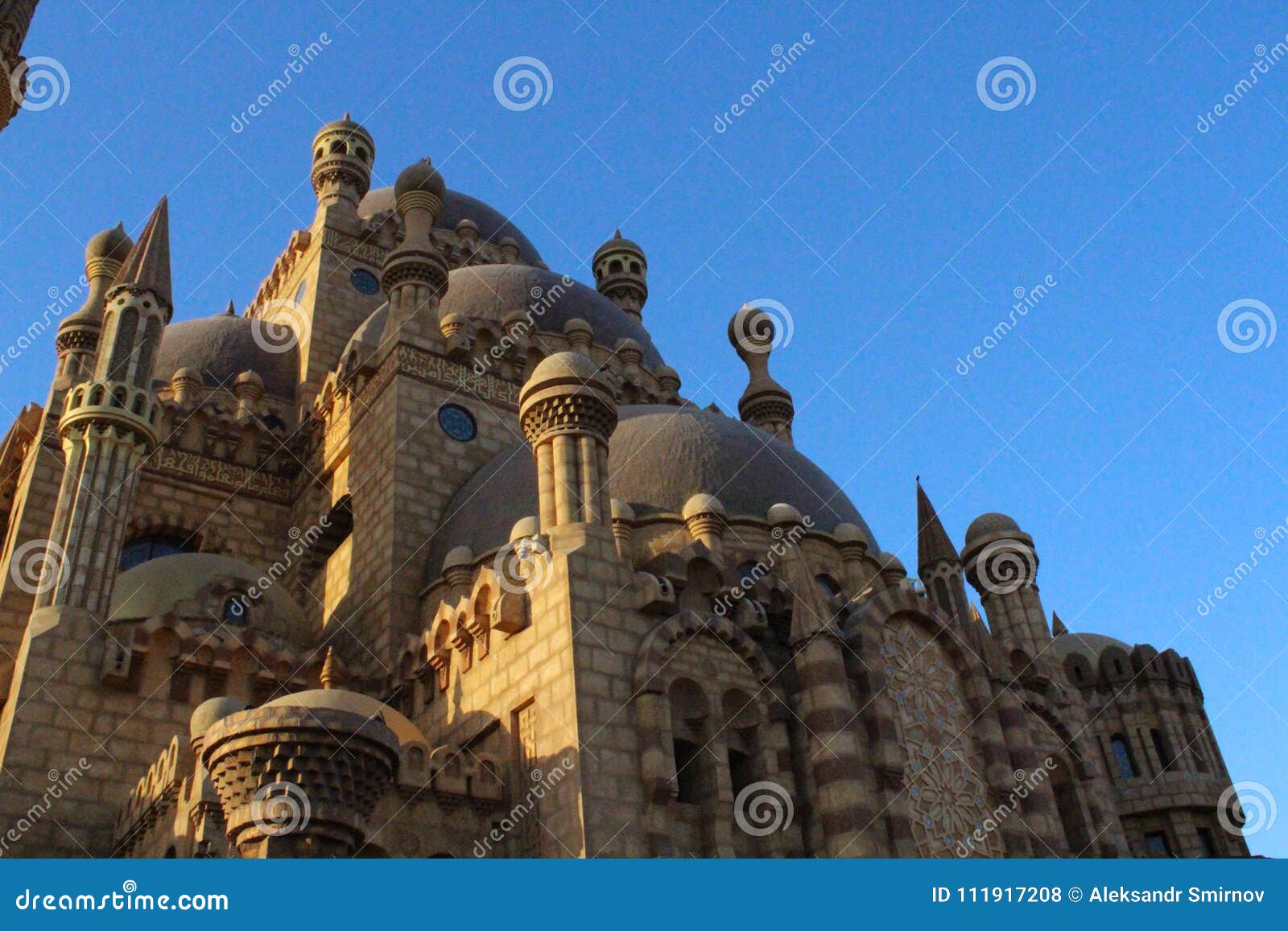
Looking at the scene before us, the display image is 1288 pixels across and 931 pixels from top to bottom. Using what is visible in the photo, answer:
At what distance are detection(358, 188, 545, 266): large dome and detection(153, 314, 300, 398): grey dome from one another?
586 cm

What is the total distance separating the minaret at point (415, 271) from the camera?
21.6m

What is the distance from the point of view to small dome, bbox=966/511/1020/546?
2270 cm

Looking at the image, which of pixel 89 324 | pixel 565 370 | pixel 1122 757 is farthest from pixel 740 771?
pixel 1122 757

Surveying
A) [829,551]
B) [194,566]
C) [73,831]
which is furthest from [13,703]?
[829,551]

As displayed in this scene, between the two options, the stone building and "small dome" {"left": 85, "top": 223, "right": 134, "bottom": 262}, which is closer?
the stone building

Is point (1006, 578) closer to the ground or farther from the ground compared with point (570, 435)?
farther from the ground

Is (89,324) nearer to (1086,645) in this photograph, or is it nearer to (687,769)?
(687,769)
